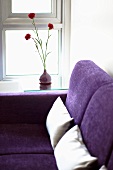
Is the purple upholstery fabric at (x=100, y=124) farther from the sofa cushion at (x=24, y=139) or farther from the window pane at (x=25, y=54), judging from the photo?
the window pane at (x=25, y=54)

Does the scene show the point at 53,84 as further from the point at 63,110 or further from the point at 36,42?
the point at 63,110

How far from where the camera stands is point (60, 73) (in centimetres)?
385

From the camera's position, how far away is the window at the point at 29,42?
144 inches

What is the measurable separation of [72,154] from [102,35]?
1093mm

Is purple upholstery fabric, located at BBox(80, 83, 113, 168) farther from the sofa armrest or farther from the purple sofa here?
the sofa armrest

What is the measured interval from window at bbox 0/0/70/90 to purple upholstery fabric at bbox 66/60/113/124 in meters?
1.13

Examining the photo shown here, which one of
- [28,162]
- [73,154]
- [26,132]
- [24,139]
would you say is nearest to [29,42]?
[26,132]

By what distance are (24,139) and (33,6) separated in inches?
65.4

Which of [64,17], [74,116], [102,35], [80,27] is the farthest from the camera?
[64,17]

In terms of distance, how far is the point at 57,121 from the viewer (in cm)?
245

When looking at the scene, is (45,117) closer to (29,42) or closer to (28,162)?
(28,162)

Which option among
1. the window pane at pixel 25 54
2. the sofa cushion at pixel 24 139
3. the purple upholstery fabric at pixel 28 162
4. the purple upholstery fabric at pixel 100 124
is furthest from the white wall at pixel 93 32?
the purple upholstery fabric at pixel 28 162

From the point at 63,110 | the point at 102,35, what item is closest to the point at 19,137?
the point at 63,110

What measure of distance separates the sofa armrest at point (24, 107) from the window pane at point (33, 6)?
1158 millimetres
